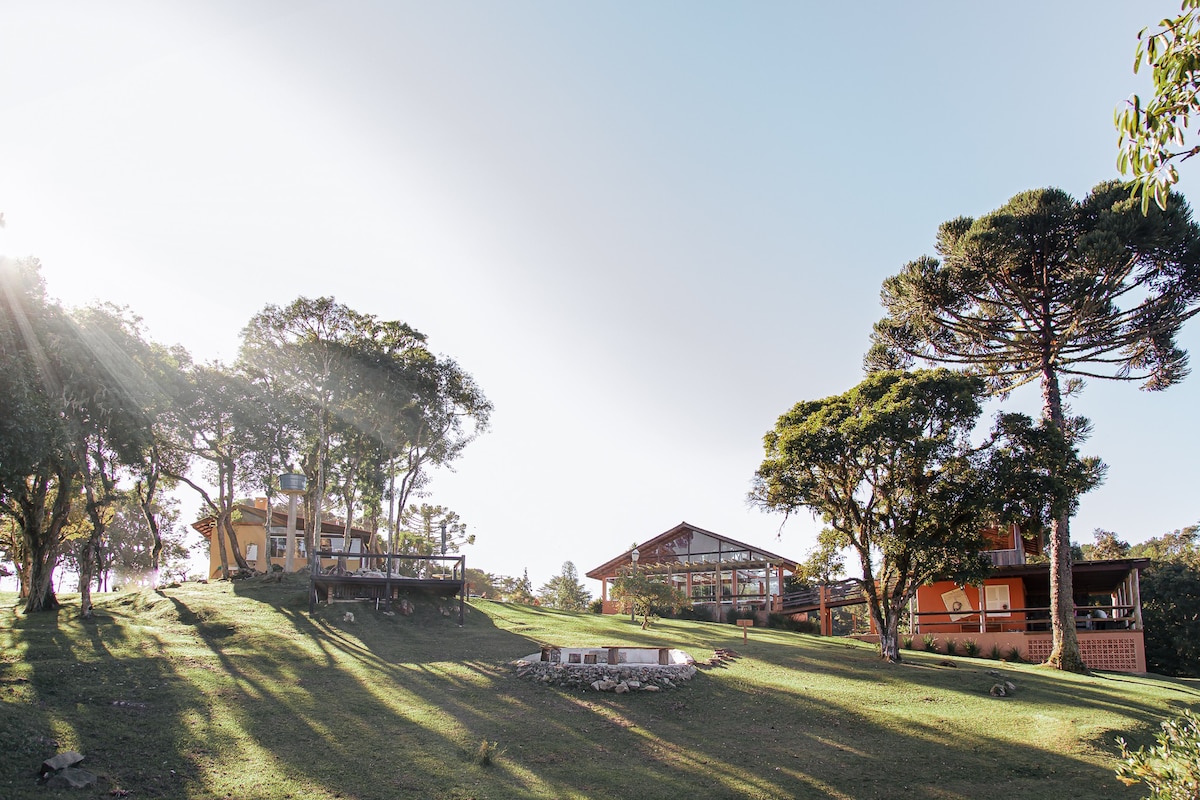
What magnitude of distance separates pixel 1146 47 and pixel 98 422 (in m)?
25.7

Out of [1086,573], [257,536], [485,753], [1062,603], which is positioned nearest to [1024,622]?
[1086,573]

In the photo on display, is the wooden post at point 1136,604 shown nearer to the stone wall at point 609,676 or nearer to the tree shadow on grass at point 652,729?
the tree shadow on grass at point 652,729

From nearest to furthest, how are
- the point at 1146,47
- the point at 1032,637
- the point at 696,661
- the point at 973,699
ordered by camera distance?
the point at 1146,47, the point at 973,699, the point at 696,661, the point at 1032,637

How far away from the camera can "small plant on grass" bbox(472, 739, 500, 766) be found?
1209cm

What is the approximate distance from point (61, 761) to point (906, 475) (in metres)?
20.0

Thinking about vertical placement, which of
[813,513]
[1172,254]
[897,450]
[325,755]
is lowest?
[325,755]

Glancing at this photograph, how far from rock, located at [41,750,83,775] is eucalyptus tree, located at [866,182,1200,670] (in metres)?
24.5

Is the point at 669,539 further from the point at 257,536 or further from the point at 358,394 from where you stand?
the point at 257,536

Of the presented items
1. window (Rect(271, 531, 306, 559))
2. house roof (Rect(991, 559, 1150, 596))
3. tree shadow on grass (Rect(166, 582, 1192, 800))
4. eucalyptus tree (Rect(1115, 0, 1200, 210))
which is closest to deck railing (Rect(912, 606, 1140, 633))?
house roof (Rect(991, 559, 1150, 596))

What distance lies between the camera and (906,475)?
70.6 ft

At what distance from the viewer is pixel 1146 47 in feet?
11.8

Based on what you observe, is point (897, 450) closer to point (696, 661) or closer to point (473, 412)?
point (696, 661)

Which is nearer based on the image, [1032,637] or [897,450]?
[897,450]

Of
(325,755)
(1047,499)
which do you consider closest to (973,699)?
(1047,499)
